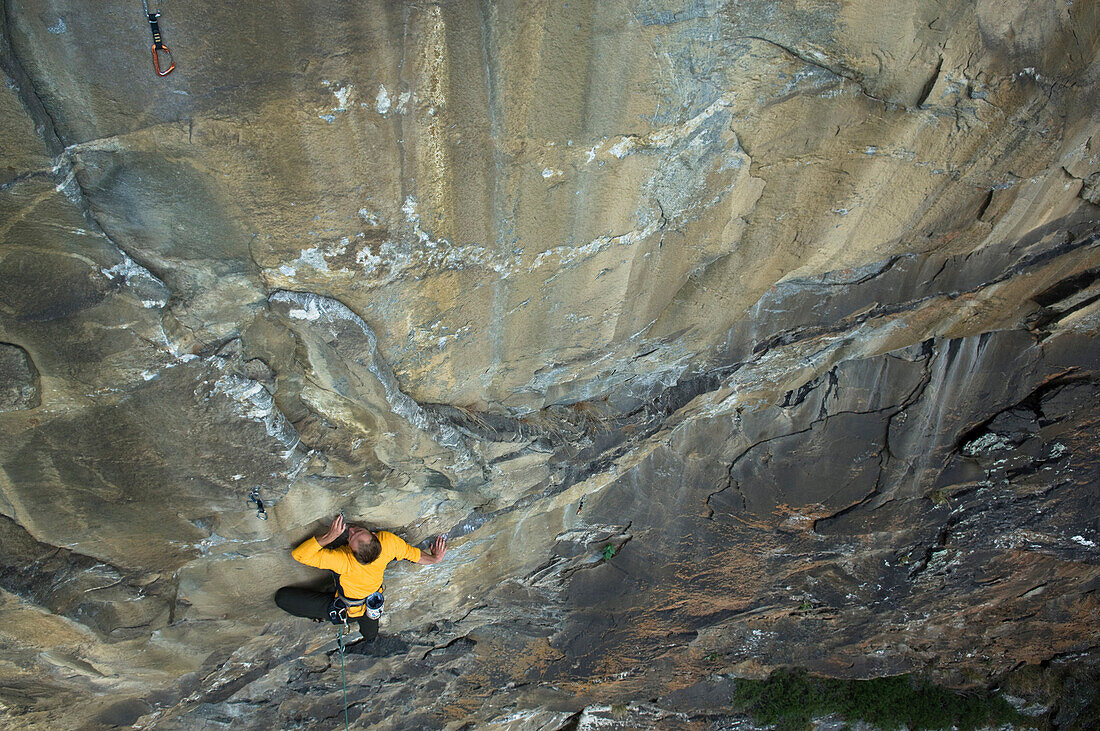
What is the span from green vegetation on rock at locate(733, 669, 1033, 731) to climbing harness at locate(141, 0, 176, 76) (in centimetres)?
804

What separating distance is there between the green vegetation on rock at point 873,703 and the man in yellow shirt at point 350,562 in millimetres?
5370

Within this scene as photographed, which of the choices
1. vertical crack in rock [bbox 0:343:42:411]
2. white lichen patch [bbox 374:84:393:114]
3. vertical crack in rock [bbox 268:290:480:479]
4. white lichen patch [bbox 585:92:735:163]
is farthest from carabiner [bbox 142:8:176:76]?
white lichen patch [bbox 585:92:735:163]

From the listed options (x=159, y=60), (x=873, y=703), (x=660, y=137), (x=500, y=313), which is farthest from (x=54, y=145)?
(x=873, y=703)

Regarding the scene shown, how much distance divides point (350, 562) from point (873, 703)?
722 cm

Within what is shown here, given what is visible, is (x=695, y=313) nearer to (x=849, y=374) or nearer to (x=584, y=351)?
(x=584, y=351)

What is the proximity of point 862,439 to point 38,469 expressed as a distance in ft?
16.1

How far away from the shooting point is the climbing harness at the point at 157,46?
6.06 feet

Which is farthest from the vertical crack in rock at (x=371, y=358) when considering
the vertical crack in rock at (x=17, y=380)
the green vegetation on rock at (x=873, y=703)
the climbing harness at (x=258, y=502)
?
the green vegetation on rock at (x=873, y=703)

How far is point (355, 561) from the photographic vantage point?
12.5 feet

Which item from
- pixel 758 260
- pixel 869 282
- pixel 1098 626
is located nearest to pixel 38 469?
pixel 758 260

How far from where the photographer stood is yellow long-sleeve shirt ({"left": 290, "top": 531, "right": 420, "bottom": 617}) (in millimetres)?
3621

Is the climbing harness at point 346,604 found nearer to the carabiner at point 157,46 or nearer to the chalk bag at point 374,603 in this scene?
the chalk bag at point 374,603

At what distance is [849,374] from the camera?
4363 millimetres

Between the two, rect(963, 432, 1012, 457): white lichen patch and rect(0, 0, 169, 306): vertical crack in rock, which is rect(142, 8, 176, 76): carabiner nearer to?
rect(0, 0, 169, 306): vertical crack in rock
